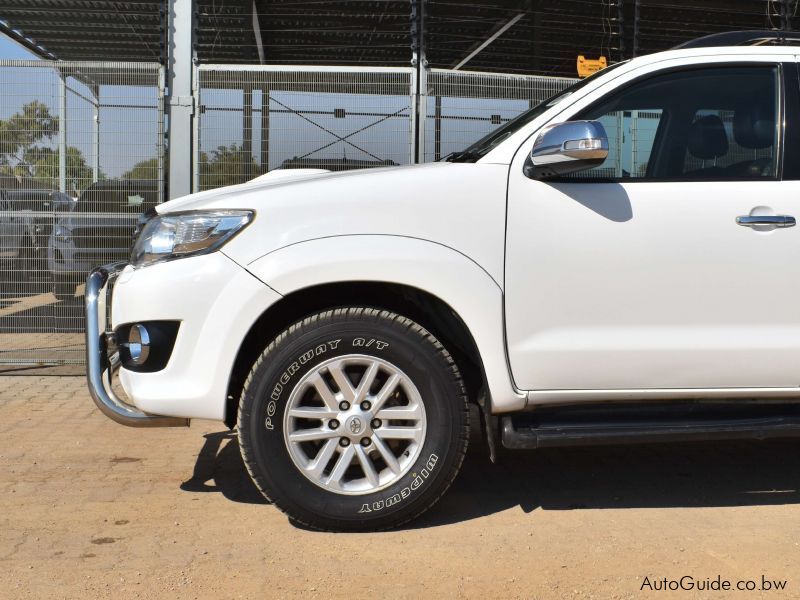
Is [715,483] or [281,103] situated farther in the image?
[281,103]

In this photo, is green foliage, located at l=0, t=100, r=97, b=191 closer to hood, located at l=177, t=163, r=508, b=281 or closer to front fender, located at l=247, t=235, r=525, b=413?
hood, located at l=177, t=163, r=508, b=281

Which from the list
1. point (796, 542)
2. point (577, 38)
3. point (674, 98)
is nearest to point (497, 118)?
point (577, 38)

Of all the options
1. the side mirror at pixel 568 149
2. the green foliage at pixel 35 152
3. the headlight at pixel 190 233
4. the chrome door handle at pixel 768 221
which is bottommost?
the headlight at pixel 190 233

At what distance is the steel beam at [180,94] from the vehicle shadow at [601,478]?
293 centimetres

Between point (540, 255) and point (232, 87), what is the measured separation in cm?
465

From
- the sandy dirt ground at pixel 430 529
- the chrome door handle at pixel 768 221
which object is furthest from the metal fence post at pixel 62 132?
the chrome door handle at pixel 768 221

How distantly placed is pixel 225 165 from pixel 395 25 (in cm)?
377

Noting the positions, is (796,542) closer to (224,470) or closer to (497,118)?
(224,470)

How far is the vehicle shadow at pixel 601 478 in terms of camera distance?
4.18 metres

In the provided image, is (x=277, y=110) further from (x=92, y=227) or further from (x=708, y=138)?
(x=708, y=138)

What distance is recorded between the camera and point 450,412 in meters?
3.66

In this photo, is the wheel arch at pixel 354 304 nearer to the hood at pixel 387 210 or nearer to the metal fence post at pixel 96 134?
the hood at pixel 387 210

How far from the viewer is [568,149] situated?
354 cm

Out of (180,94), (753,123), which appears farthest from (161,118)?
(753,123)
